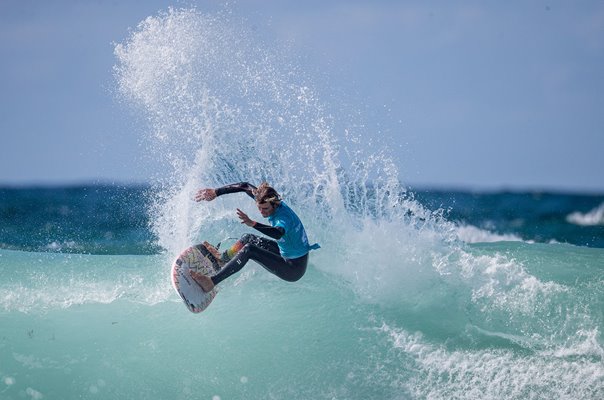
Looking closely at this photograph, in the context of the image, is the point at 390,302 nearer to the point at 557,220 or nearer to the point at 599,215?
the point at 557,220

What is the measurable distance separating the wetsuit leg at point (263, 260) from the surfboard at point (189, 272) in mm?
301

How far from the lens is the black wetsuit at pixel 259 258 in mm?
8320

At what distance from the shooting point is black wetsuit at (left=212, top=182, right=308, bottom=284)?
328 inches

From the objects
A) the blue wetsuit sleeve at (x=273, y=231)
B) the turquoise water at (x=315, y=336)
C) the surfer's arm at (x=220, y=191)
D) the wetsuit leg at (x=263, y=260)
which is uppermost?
the surfer's arm at (x=220, y=191)

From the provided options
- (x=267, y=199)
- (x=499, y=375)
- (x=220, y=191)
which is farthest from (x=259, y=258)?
(x=499, y=375)

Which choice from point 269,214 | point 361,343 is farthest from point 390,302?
point 269,214

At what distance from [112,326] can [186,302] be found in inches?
45.5

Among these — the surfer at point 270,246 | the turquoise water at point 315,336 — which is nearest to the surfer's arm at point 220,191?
the surfer at point 270,246

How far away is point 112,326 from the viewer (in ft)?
30.1

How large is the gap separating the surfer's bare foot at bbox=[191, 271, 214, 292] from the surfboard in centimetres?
4

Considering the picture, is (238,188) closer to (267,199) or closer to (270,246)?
(267,199)

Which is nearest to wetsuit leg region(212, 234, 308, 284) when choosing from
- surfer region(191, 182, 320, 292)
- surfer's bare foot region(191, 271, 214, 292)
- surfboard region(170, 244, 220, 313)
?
surfer region(191, 182, 320, 292)

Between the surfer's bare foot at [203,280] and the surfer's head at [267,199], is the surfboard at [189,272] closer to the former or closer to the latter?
the surfer's bare foot at [203,280]

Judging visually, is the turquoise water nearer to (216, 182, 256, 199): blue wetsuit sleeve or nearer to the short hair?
(216, 182, 256, 199): blue wetsuit sleeve
